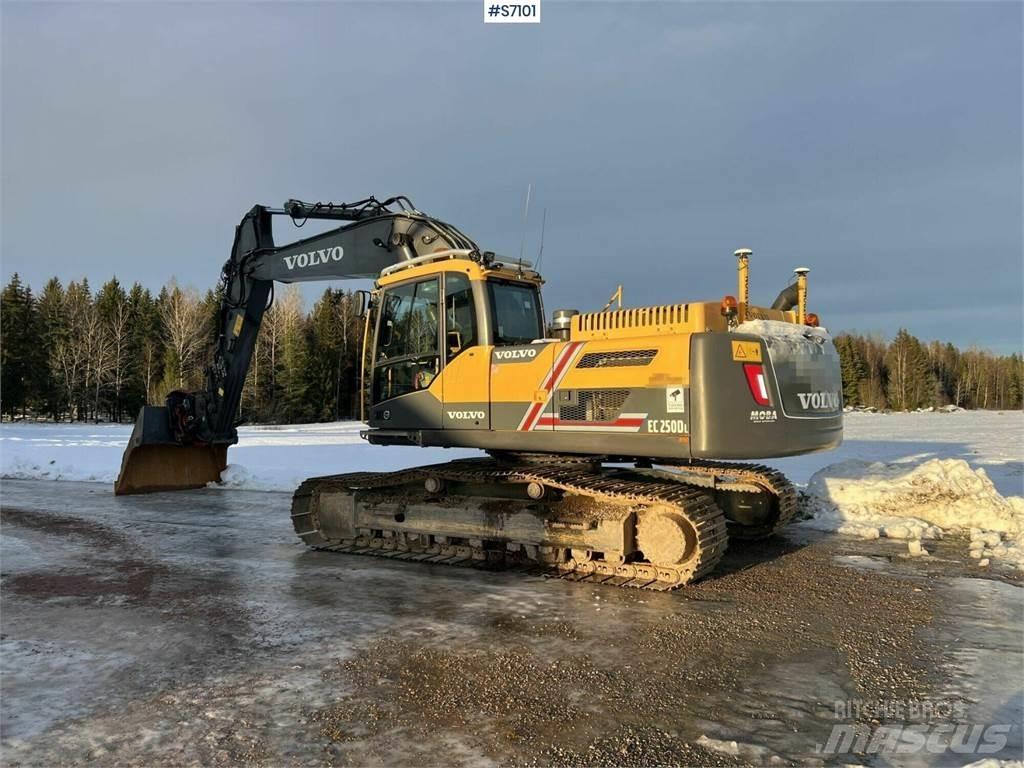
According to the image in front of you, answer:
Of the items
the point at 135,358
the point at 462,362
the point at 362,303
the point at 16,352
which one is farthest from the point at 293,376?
the point at 462,362

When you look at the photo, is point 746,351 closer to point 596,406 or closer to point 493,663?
point 596,406

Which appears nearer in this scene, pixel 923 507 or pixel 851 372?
pixel 923 507

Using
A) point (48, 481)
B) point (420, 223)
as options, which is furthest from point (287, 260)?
point (48, 481)

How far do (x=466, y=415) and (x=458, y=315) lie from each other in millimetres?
1050

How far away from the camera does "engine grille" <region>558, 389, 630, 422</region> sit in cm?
630

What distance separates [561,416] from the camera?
6.61 metres

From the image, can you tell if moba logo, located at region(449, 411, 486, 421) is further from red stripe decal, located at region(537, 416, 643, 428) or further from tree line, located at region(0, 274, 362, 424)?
tree line, located at region(0, 274, 362, 424)

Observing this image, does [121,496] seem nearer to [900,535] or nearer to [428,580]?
[428,580]

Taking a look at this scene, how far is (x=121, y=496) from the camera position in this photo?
12336 mm

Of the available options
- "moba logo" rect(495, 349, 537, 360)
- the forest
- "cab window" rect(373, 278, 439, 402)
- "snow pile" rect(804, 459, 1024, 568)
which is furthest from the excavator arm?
the forest

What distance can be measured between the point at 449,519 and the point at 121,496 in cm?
794

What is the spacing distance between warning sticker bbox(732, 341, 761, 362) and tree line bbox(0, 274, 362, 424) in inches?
1587

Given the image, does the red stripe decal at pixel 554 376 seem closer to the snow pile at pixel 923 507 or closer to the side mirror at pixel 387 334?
the side mirror at pixel 387 334

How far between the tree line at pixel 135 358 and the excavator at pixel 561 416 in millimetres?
37487
